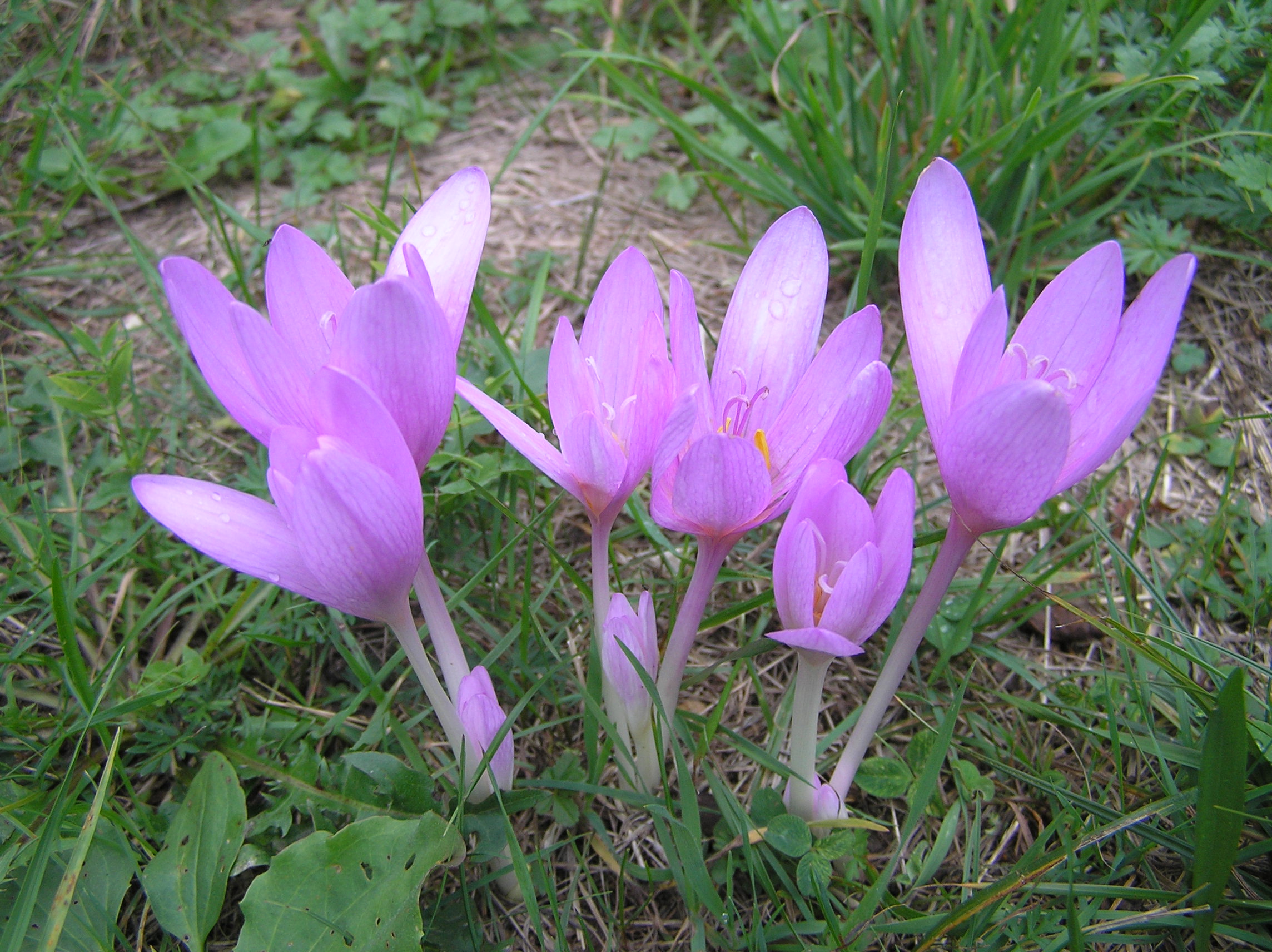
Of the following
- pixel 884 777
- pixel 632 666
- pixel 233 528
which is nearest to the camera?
pixel 233 528

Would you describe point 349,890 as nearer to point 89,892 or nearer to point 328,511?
point 89,892

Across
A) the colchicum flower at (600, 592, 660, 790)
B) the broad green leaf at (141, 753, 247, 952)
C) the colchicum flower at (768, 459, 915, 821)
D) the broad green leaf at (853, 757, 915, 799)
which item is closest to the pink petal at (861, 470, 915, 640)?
the colchicum flower at (768, 459, 915, 821)

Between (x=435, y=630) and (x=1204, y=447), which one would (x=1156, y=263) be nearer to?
(x=1204, y=447)

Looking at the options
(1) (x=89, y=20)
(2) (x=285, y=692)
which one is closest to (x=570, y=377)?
(2) (x=285, y=692)

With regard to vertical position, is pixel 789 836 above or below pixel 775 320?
below

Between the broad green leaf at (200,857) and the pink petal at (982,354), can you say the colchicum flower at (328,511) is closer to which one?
the broad green leaf at (200,857)

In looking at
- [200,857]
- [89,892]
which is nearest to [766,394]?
[200,857]

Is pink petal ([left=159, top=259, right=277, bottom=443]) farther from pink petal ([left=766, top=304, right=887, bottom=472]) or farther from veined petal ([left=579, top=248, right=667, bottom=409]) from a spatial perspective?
pink petal ([left=766, top=304, right=887, bottom=472])
